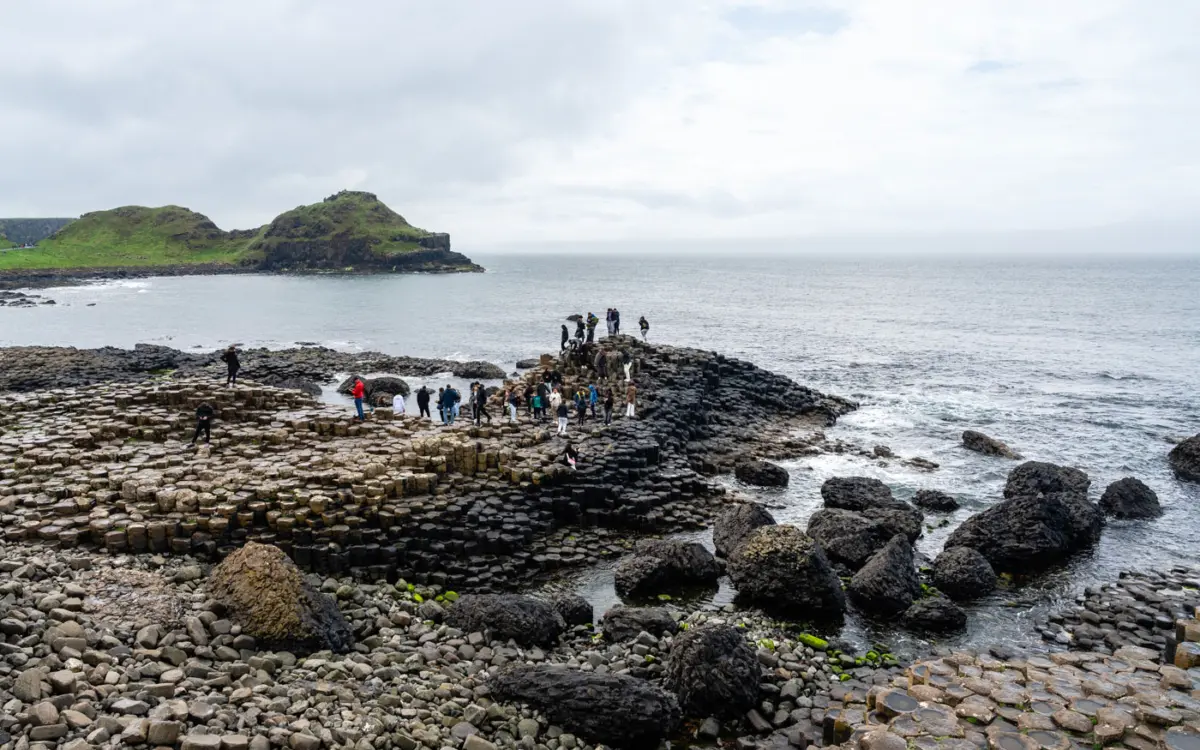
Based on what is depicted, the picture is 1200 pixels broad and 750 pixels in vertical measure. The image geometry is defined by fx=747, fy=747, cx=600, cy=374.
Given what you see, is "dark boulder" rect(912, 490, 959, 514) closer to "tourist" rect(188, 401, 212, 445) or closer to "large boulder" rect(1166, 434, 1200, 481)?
"large boulder" rect(1166, 434, 1200, 481)

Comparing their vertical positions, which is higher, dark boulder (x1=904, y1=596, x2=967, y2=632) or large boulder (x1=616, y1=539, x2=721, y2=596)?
large boulder (x1=616, y1=539, x2=721, y2=596)

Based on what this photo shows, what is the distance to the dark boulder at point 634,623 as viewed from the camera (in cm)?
1695

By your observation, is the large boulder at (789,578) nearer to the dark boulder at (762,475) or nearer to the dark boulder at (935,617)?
the dark boulder at (935,617)

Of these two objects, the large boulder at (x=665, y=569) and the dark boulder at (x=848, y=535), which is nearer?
the large boulder at (x=665, y=569)

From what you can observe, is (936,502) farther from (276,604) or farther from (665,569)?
(276,604)

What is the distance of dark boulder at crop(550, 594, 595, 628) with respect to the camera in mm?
17750

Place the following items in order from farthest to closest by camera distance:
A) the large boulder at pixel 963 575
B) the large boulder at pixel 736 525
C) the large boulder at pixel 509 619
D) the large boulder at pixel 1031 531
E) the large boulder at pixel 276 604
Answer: the large boulder at pixel 736 525 → the large boulder at pixel 1031 531 → the large boulder at pixel 963 575 → the large boulder at pixel 509 619 → the large boulder at pixel 276 604

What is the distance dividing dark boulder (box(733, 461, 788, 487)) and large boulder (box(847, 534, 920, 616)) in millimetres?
9440

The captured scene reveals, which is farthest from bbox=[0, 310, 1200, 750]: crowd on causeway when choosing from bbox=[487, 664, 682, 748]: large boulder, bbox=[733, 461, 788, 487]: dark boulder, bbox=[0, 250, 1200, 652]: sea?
bbox=[0, 250, 1200, 652]: sea

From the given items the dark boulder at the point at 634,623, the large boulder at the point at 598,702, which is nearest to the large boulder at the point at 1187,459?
the dark boulder at the point at 634,623

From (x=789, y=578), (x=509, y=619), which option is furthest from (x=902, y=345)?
(x=509, y=619)

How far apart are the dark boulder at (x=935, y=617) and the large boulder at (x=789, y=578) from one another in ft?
5.28

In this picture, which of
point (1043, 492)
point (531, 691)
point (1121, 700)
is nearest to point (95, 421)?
point (531, 691)

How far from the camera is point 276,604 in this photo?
14688 mm
